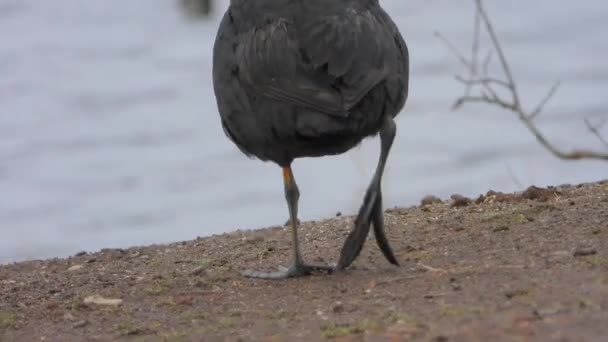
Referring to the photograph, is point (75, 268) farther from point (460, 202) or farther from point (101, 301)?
point (460, 202)

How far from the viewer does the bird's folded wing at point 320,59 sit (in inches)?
249

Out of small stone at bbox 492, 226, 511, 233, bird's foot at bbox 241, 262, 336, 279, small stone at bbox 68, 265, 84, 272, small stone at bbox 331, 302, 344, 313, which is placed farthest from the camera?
small stone at bbox 68, 265, 84, 272

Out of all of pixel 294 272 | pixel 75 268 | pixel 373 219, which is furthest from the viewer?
pixel 75 268

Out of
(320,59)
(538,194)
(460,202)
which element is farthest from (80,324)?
(538,194)

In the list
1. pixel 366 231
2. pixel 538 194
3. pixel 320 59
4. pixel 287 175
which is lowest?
pixel 366 231

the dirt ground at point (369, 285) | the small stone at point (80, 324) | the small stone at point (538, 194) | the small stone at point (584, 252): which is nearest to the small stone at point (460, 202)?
the dirt ground at point (369, 285)

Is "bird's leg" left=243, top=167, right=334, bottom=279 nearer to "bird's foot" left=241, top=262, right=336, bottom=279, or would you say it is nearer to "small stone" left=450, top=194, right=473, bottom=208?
"bird's foot" left=241, top=262, right=336, bottom=279

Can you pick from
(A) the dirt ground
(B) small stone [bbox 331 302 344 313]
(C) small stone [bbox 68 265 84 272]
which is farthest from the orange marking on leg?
(B) small stone [bbox 331 302 344 313]

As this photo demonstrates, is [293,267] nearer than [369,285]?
No

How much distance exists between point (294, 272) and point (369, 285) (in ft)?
2.18

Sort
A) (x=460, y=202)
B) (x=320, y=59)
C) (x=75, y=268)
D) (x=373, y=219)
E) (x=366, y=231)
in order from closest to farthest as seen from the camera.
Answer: (x=320, y=59) → (x=366, y=231) → (x=373, y=219) → (x=75, y=268) → (x=460, y=202)

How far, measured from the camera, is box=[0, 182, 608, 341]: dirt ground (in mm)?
5285

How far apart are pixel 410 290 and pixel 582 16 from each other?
465 inches

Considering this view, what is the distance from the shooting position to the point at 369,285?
628 cm
